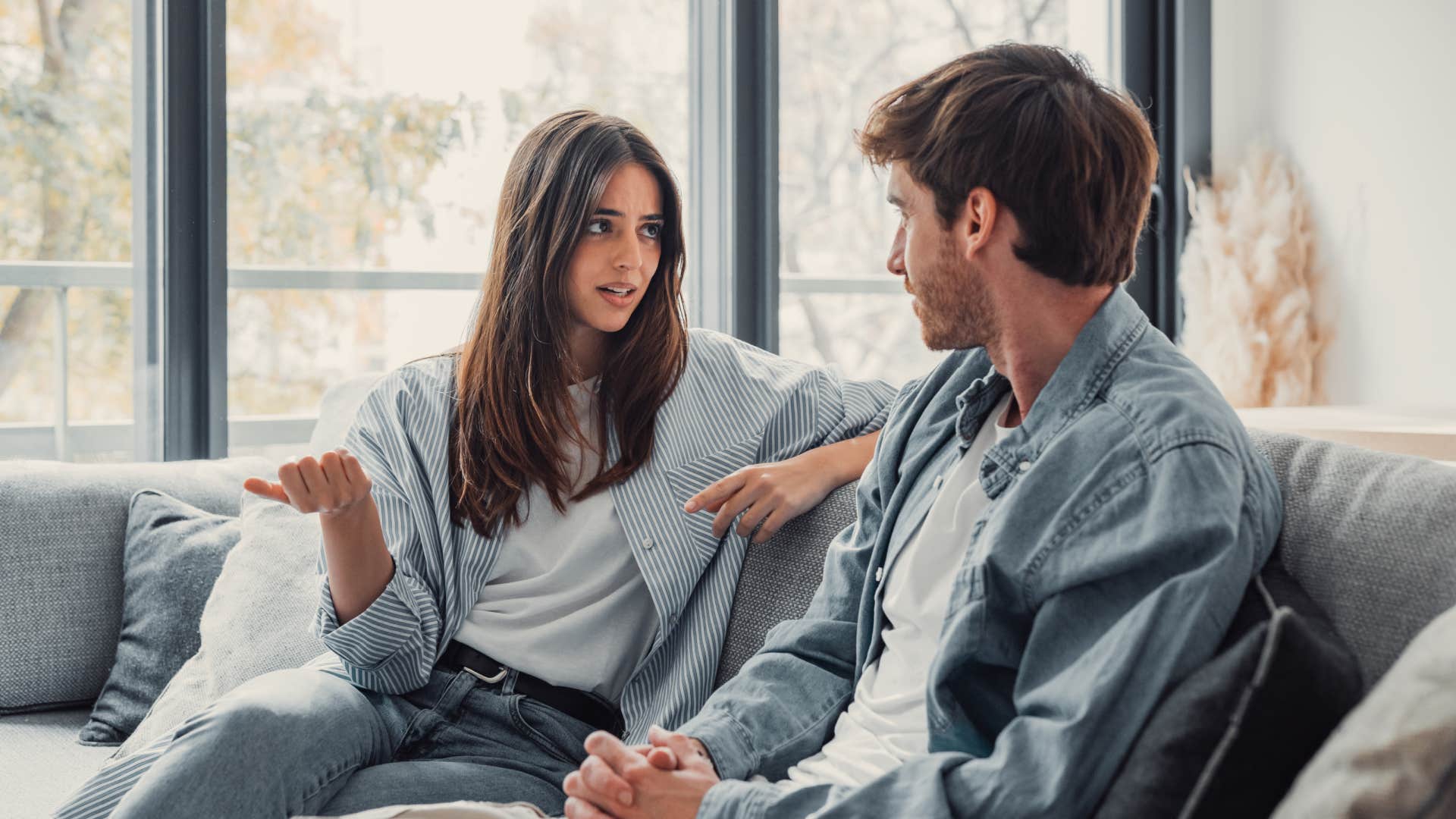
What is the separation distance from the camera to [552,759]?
157cm

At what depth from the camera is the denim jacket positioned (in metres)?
0.96

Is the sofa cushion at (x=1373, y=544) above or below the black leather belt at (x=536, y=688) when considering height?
above

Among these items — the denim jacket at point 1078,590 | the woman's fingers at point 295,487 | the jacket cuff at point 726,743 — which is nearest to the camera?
the denim jacket at point 1078,590

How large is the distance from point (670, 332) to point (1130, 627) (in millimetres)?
1030

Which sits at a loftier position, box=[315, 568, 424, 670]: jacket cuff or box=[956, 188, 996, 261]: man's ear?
box=[956, 188, 996, 261]: man's ear

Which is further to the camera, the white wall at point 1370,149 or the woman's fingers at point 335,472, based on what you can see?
the white wall at point 1370,149

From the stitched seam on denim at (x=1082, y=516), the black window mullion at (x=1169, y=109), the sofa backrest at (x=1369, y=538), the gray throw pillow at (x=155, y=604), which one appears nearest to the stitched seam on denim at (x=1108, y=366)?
the stitched seam on denim at (x=1082, y=516)

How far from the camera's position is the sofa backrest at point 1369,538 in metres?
1.04

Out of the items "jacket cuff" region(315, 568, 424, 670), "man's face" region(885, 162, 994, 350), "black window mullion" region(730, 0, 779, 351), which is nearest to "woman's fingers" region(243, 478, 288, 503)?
"jacket cuff" region(315, 568, 424, 670)

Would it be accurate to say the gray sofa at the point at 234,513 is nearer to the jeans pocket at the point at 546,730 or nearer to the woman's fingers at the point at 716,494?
the woman's fingers at the point at 716,494

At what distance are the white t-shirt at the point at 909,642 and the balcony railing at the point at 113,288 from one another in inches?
70.9

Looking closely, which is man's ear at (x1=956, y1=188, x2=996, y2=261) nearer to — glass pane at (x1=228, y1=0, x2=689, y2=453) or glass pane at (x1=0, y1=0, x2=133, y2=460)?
glass pane at (x1=228, y1=0, x2=689, y2=453)

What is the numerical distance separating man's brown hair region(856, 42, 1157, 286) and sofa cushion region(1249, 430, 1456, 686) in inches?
11.1

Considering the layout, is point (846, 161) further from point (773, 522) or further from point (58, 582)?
point (58, 582)
